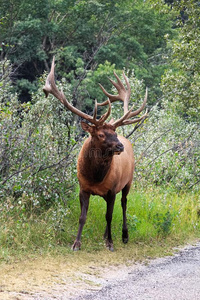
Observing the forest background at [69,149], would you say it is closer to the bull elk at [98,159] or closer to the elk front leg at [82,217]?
the elk front leg at [82,217]

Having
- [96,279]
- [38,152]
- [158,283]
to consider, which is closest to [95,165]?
[38,152]

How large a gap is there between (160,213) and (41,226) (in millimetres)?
2671

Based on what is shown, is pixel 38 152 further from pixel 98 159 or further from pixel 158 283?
pixel 158 283

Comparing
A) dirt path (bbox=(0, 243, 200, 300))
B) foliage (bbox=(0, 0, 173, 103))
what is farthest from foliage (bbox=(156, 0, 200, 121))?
foliage (bbox=(0, 0, 173, 103))

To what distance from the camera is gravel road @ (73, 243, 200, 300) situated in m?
5.16

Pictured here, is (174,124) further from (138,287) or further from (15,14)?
(15,14)

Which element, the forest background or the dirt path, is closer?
the dirt path

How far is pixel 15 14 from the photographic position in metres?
28.9

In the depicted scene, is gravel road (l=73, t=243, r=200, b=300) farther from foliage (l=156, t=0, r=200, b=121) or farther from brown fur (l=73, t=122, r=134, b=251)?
foliage (l=156, t=0, r=200, b=121)

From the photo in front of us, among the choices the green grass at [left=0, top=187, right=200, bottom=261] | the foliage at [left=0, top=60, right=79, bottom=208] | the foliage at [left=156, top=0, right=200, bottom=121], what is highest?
the foliage at [left=156, top=0, right=200, bottom=121]

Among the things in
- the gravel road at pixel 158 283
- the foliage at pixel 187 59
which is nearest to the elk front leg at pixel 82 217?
the gravel road at pixel 158 283

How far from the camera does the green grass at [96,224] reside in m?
6.63

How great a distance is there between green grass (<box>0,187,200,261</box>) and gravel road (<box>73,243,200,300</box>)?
740mm

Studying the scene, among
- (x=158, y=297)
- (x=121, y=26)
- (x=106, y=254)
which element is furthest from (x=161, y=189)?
(x=121, y=26)
